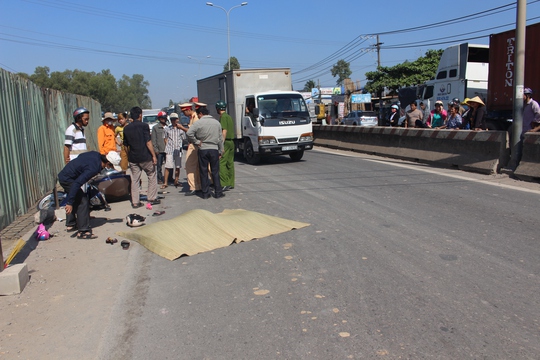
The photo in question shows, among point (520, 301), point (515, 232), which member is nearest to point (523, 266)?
point (520, 301)

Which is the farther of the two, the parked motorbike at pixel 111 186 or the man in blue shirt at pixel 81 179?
the parked motorbike at pixel 111 186

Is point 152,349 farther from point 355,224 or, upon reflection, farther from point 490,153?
point 490,153

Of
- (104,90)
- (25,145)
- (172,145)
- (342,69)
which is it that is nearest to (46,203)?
(25,145)

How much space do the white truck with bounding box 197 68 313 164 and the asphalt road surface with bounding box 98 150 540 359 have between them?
264 inches

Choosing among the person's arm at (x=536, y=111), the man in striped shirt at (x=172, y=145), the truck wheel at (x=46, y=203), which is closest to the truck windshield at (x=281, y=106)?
the man in striped shirt at (x=172, y=145)

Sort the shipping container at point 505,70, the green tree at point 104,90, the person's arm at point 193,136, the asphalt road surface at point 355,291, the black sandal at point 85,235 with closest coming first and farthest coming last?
1. the asphalt road surface at point 355,291
2. the black sandal at point 85,235
3. the person's arm at point 193,136
4. the shipping container at point 505,70
5. the green tree at point 104,90

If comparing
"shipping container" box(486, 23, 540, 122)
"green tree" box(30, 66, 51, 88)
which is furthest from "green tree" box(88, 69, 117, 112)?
"shipping container" box(486, 23, 540, 122)

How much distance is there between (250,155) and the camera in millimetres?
15625

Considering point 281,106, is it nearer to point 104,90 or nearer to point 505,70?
point 505,70

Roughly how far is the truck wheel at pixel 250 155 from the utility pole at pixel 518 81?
299 inches

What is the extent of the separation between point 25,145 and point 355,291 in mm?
7573

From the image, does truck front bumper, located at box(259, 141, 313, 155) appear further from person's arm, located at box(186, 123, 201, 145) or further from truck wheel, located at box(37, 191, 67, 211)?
truck wheel, located at box(37, 191, 67, 211)

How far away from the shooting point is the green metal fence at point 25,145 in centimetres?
792

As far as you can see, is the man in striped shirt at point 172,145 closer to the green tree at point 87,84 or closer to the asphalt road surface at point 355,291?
the asphalt road surface at point 355,291
